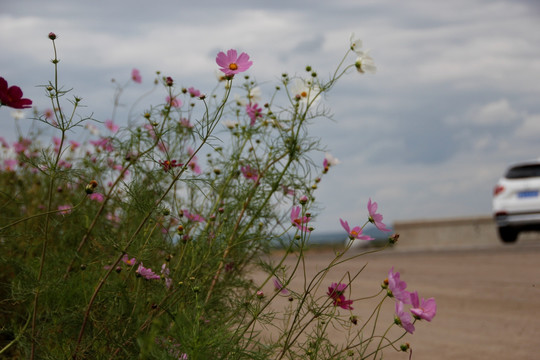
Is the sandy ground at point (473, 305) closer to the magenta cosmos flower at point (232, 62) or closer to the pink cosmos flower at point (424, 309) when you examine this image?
the pink cosmos flower at point (424, 309)

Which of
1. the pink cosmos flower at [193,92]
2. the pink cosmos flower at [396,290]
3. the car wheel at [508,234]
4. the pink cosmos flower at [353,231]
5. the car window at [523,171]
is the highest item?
the pink cosmos flower at [193,92]

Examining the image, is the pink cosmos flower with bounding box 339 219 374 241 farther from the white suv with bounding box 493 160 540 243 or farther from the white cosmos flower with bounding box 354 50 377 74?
the white suv with bounding box 493 160 540 243

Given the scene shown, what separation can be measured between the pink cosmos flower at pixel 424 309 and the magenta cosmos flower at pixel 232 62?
82cm

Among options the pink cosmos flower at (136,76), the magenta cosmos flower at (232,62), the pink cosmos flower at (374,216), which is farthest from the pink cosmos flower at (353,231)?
the pink cosmos flower at (136,76)

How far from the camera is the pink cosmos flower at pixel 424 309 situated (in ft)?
5.27

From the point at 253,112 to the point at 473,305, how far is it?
8.75ft

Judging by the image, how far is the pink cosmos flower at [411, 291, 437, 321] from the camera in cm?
161

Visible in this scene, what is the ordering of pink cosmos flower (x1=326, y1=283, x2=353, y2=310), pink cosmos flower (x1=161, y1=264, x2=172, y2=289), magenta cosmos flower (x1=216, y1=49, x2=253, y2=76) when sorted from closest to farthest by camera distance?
1. magenta cosmos flower (x1=216, y1=49, x2=253, y2=76)
2. pink cosmos flower (x1=326, y1=283, x2=353, y2=310)
3. pink cosmos flower (x1=161, y1=264, x2=172, y2=289)

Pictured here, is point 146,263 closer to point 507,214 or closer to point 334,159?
point 334,159

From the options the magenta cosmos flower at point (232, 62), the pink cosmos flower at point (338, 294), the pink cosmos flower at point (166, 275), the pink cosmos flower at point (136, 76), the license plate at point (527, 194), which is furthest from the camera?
the license plate at point (527, 194)

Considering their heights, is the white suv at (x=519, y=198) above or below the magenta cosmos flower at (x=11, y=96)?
below

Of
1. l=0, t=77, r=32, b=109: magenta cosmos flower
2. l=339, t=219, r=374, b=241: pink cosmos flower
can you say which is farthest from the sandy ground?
l=0, t=77, r=32, b=109: magenta cosmos flower

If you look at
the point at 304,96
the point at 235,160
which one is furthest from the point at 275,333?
the point at 304,96

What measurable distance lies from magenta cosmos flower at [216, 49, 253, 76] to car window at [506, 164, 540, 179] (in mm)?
9238
